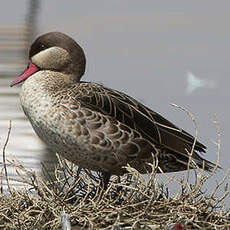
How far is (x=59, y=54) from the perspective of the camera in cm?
534

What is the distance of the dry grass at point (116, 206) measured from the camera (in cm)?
485

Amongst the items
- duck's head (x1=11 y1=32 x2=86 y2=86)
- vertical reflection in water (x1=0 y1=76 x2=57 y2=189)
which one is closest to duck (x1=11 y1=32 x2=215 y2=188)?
duck's head (x1=11 y1=32 x2=86 y2=86)

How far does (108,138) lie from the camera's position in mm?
5168

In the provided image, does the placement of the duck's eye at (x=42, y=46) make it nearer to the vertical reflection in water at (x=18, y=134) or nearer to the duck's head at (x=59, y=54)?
the duck's head at (x=59, y=54)

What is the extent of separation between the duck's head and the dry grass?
64cm

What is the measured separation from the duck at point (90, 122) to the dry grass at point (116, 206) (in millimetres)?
159

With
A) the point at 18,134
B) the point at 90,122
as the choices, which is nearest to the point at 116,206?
the point at 90,122

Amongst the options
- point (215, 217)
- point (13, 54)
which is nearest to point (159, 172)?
point (215, 217)

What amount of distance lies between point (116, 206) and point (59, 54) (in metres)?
1.02

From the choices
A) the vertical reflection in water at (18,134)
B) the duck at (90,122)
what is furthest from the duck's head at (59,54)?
the vertical reflection in water at (18,134)

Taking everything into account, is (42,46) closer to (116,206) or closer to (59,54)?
(59,54)

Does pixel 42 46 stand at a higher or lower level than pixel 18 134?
higher

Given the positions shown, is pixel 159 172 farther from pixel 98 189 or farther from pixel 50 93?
pixel 50 93

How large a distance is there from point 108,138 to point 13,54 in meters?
12.0
